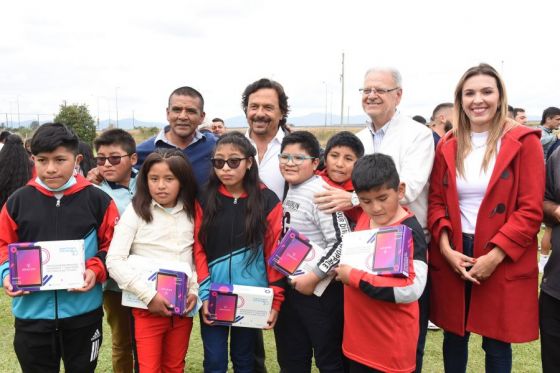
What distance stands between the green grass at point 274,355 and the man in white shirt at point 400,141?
1547mm

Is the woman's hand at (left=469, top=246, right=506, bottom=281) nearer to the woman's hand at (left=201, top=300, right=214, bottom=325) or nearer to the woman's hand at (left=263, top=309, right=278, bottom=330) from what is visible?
the woman's hand at (left=263, top=309, right=278, bottom=330)

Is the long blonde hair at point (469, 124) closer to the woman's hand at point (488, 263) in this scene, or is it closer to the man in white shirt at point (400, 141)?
the man in white shirt at point (400, 141)

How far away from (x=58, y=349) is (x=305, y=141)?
6.84 feet

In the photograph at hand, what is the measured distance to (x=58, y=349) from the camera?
9.32 feet

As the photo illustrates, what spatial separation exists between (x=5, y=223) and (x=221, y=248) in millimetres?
1342

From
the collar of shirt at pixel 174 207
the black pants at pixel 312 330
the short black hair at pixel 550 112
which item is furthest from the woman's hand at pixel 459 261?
the short black hair at pixel 550 112

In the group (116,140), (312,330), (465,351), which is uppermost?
(116,140)

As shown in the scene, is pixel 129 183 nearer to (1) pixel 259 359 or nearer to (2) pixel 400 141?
(1) pixel 259 359

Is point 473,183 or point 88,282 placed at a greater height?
point 473,183

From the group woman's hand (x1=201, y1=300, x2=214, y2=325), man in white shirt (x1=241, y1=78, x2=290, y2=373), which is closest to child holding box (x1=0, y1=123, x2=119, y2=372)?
woman's hand (x1=201, y1=300, x2=214, y2=325)

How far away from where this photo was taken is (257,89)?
3469 millimetres

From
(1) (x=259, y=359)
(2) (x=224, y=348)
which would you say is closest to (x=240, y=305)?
(2) (x=224, y=348)

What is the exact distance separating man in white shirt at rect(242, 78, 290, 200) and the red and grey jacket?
1238mm

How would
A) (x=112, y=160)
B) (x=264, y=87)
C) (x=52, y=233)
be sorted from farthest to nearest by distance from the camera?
(x=264, y=87), (x=112, y=160), (x=52, y=233)
